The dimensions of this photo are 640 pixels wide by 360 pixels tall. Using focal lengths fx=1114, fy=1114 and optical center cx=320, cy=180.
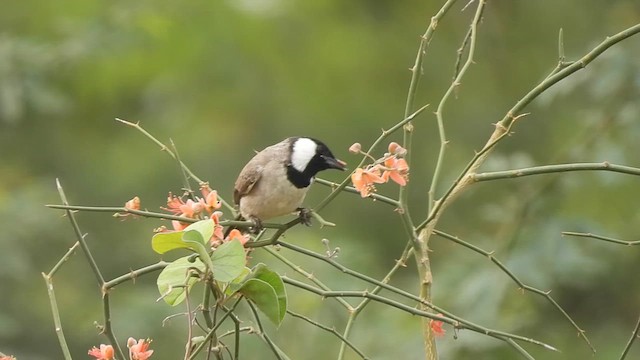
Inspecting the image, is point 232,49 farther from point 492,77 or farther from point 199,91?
point 492,77

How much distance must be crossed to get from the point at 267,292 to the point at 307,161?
1.21m

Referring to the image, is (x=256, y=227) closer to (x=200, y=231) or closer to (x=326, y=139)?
(x=200, y=231)

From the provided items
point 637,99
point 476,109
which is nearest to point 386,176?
point 637,99

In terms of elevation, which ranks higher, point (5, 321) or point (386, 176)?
point (386, 176)

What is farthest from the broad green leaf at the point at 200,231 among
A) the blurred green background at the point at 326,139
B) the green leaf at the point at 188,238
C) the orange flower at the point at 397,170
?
the blurred green background at the point at 326,139

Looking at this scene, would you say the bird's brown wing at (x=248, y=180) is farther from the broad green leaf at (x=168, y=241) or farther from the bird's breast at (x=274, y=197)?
the broad green leaf at (x=168, y=241)

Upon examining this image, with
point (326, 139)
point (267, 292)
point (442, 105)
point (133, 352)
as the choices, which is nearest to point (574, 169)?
point (442, 105)

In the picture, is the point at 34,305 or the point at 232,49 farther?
the point at 232,49

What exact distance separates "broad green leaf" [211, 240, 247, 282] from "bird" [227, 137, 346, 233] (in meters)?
1.12

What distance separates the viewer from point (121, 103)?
763cm

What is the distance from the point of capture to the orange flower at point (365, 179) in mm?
2057

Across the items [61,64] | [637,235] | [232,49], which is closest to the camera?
[637,235]

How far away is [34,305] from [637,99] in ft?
11.8

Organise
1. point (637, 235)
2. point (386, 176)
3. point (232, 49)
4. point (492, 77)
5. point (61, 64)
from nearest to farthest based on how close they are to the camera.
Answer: point (386, 176) < point (637, 235) < point (61, 64) < point (492, 77) < point (232, 49)
